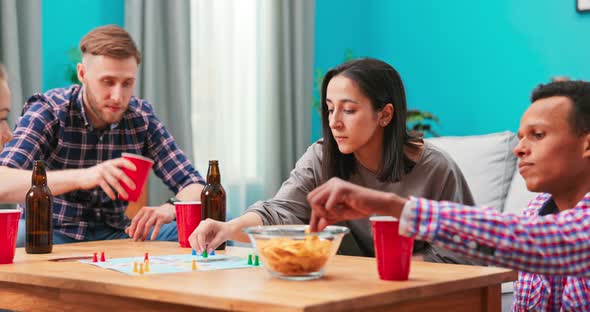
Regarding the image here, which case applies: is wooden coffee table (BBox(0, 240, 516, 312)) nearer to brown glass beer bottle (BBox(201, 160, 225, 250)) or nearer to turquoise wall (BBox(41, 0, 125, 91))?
brown glass beer bottle (BBox(201, 160, 225, 250))

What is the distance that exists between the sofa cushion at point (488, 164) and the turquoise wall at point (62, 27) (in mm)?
2081

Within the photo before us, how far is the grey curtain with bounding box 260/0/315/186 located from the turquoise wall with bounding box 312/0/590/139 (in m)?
0.38

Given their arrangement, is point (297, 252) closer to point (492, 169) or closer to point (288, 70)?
point (492, 169)

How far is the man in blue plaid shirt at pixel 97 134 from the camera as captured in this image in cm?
295

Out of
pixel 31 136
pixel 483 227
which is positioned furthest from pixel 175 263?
pixel 31 136

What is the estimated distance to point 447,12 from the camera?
5.46 m

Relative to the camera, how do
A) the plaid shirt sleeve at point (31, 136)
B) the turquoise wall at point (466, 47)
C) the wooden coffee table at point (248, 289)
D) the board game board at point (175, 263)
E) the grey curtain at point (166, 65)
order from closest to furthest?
the wooden coffee table at point (248, 289) < the board game board at point (175, 263) < the plaid shirt sleeve at point (31, 136) < the grey curtain at point (166, 65) < the turquoise wall at point (466, 47)

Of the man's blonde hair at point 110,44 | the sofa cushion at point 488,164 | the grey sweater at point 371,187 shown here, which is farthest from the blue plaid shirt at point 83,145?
the sofa cushion at point 488,164

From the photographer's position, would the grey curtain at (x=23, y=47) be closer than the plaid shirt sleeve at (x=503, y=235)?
No

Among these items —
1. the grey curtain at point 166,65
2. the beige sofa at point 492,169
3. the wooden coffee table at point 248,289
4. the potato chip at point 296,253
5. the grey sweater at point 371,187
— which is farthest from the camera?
the grey curtain at point 166,65

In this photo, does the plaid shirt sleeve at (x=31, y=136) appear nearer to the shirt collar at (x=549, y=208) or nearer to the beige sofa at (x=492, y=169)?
the shirt collar at (x=549, y=208)

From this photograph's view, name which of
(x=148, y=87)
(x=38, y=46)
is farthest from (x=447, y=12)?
(x=38, y=46)

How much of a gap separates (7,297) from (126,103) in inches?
53.4

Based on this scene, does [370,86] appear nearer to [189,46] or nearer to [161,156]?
[161,156]
